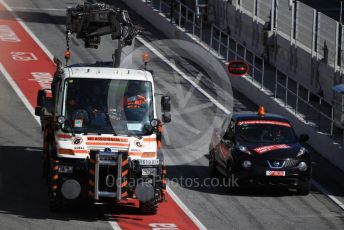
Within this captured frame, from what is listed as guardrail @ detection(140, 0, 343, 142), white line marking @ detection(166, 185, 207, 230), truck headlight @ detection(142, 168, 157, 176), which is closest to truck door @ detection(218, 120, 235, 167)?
white line marking @ detection(166, 185, 207, 230)

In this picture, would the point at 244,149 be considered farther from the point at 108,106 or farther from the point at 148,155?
the point at 108,106

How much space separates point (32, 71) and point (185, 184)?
1247 centimetres

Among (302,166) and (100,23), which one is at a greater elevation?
(100,23)

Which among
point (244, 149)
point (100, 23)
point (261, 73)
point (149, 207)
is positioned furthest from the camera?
point (261, 73)

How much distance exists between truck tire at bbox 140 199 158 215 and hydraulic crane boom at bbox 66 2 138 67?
5.29 m

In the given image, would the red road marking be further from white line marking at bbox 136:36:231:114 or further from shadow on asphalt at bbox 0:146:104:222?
white line marking at bbox 136:36:231:114

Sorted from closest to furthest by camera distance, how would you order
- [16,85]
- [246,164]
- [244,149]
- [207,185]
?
[246,164], [244,149], [207,185], [16,85]

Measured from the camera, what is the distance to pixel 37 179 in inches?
952

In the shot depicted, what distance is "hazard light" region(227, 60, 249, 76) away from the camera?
115 feet

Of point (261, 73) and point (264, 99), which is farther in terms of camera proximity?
point (261, 73)

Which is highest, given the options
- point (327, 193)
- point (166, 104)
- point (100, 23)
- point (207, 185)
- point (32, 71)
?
point (100, 23)

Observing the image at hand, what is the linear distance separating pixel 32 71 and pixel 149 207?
607 inches

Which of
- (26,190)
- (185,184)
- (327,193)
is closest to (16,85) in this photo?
(185,184)

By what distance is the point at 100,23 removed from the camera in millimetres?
26125
